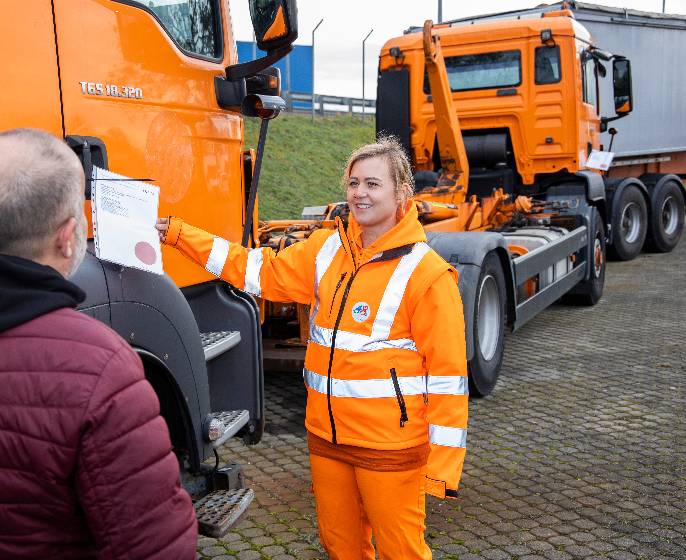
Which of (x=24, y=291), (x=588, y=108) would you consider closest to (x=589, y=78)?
(x=588, y=108)

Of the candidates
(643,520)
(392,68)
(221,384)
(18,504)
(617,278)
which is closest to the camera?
(18,504)

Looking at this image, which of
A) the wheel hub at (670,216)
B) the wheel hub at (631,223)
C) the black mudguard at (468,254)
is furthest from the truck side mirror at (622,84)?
the black mudguard at (468,254)

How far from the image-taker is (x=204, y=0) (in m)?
3.35

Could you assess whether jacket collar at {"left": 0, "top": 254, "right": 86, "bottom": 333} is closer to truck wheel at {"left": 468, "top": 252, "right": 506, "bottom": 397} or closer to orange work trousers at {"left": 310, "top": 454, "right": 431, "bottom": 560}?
orange work trousers at {"left": 310, "top": 454, "right": 431, "bottom": 560}

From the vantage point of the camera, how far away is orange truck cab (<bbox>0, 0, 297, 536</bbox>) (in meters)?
2.41

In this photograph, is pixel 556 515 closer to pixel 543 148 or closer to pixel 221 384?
pixel 221 384

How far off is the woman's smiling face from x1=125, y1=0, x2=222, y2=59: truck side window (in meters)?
1.01

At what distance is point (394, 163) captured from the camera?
264cm

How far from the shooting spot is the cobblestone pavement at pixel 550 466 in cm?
354

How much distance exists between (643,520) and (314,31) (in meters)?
17.3

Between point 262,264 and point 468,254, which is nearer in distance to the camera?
point 262,264

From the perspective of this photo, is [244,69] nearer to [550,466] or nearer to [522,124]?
[550,466]

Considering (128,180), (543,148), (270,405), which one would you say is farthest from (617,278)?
(128,180)

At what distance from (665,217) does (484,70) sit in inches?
223
